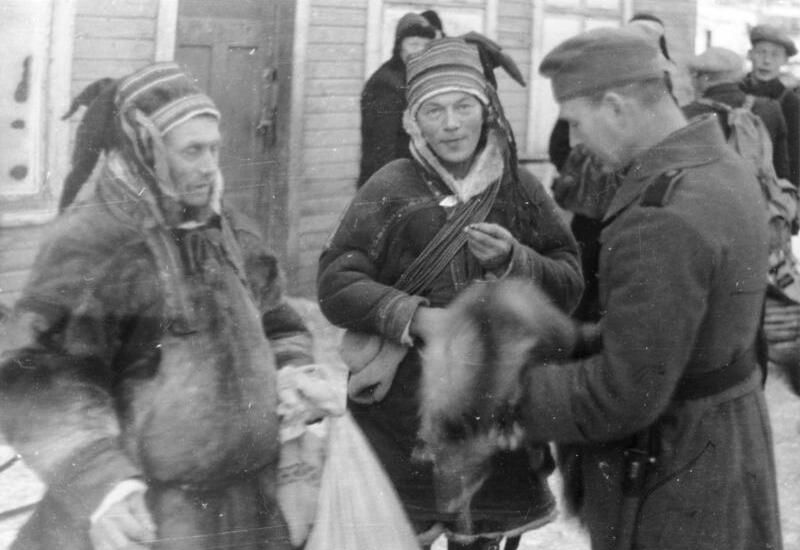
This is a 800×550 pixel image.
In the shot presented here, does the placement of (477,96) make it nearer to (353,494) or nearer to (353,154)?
(353,154)

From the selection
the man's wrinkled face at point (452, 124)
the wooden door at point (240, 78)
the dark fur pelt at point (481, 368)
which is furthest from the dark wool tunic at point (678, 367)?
the wooden door at point (240, 78)

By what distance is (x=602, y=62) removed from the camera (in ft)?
7.38

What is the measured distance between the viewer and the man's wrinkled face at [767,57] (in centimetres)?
305

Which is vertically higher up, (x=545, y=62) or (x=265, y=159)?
(x=545, y=62)

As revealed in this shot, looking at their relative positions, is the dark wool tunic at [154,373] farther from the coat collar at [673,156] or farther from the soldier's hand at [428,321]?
the coat collar at [673,156]

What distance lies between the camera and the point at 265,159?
91.7 inches

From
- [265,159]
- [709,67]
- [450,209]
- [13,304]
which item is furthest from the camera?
[709,67]

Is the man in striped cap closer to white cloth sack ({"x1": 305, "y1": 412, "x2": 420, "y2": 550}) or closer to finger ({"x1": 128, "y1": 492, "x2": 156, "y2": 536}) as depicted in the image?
finger ({"x1": 128, "y1": 492, "x2": 156, "y2": 536})

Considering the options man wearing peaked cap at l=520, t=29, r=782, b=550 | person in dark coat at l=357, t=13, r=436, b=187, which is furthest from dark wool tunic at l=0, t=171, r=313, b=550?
man wearing peaked cap at l=520, t=29, r=782, b=550

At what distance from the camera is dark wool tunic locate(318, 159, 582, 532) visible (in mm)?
2490

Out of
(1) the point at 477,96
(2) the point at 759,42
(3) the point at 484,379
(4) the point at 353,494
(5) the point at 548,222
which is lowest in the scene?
(4) the point at 353,494

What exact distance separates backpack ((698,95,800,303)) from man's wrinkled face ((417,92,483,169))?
813mm

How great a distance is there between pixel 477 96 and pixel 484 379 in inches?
24.9

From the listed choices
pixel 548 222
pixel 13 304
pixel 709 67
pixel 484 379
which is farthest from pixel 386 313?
pixel 709 67
